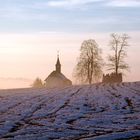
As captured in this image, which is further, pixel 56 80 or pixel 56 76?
pixel 56 76

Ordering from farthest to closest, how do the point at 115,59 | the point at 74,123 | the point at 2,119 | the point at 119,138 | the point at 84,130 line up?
the point at 115,59
the point at 2,119
the point at 74,123
the point at 84,130
the point at 119,138

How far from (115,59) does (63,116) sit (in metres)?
74.1

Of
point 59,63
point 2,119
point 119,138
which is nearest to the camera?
point 119,138

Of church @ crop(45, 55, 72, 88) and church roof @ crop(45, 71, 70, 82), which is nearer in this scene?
church @ crop(45, 55, 72, 88)

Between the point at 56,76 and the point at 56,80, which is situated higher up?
the point at 56,76

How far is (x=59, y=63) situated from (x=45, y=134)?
401 ft

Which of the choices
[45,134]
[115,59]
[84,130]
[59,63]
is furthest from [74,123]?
[59,63]

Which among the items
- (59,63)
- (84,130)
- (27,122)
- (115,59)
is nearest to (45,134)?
(84,130)

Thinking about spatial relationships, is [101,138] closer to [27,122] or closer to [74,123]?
[74,123]

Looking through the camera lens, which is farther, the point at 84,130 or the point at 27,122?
the point at 27,122

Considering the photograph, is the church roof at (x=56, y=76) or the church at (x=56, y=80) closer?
the church at (x=56, y=80)

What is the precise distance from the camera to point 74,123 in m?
15.5

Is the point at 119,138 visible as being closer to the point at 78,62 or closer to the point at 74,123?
the point at 74,123

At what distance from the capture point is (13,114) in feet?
62.3
